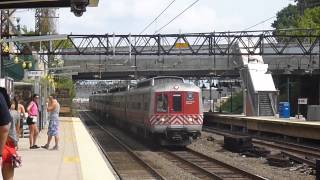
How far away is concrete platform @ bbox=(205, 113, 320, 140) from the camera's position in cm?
3142

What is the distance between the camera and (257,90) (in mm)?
49312

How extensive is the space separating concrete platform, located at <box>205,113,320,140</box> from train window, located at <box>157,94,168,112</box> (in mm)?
7900

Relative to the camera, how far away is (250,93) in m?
50.5

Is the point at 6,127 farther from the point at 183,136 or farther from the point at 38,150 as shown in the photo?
the point at 183,136

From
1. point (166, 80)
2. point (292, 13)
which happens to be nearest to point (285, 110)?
point (166, 80)

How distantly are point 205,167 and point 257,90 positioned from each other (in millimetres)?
30019

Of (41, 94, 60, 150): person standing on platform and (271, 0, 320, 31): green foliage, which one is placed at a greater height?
(271, 0, 320, 31): green foliage

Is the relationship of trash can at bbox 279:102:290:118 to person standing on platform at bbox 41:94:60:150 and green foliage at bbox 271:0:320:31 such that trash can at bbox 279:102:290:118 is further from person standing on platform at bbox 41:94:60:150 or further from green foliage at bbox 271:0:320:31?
green foliage at bbox 271:0:320:31

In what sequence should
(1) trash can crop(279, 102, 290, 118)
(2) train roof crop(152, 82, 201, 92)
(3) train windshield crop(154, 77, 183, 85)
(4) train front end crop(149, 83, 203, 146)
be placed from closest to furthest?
(4) train front end crop(149, 83, 203, 146) < (2) train roof crop(152, 82, 201, 92) < (3) train windshield crop(154, 77, 183, 85) < (1) trash can crop(279, 102, 290, 118)

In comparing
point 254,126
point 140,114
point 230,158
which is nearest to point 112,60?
point 254,126

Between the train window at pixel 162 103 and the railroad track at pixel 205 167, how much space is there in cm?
192

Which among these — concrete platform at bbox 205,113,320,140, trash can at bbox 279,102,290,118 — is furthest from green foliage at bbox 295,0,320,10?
trash can at bbox 279,102,290,118

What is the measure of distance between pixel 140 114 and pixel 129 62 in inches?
1798

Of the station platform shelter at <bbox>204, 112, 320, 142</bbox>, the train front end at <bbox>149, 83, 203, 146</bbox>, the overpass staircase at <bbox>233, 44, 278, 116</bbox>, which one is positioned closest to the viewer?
the train front end at <bbox>149, 83, 203, 146</bbox>
